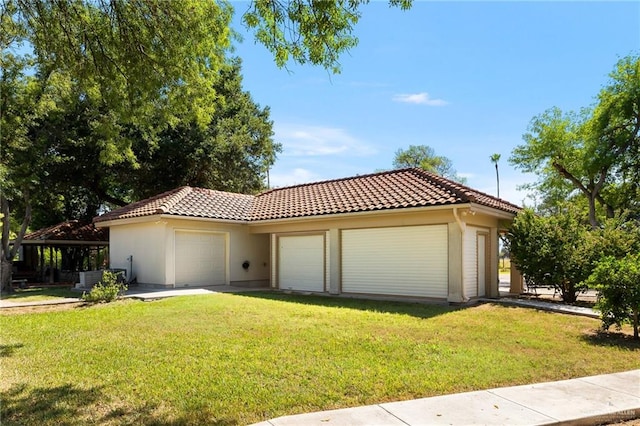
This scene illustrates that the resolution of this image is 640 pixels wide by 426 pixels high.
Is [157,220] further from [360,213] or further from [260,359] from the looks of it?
[260,359]

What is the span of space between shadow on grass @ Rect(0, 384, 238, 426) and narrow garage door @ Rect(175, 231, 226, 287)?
1194cm

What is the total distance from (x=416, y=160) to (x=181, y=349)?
155 feet

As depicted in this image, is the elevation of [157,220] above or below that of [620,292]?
above

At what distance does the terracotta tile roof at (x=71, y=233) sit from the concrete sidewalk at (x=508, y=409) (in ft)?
80.0

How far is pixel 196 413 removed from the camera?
4.75 meters

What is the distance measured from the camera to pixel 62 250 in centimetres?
2819

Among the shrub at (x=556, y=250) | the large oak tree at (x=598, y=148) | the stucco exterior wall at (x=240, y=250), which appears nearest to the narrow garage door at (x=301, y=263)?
A: the stucco exterior wall at (x=240, y=250)

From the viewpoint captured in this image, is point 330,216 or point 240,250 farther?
point 240,250

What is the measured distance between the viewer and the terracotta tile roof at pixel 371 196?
13.8 metres

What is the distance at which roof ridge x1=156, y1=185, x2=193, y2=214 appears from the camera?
52.6 feet

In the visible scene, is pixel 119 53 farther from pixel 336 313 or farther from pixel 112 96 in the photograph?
pixel 336 313

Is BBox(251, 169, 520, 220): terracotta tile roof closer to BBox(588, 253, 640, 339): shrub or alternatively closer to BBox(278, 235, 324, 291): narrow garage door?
BBox(278, 235, 324, 291): narrow garage door

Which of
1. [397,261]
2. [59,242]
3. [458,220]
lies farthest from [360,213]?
[59,242]

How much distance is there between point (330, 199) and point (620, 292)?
10.7 m
